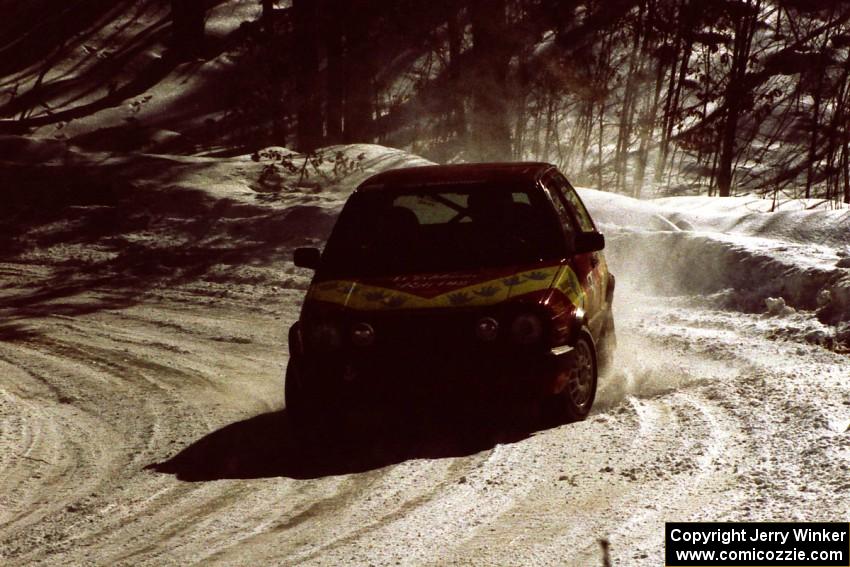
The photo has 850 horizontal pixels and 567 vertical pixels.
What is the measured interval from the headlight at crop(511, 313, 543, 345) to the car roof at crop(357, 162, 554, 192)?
134cm

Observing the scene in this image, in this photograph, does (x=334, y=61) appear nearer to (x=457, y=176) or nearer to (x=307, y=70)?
(x=307, y=70)

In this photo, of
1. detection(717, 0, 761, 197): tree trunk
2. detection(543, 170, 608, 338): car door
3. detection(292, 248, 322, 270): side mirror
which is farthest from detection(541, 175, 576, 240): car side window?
detection(717, 0, 761, 197): tree trunk

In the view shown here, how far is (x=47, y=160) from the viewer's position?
18391 millimetres

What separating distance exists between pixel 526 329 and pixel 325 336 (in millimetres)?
1154

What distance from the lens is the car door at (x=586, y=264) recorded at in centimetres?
820

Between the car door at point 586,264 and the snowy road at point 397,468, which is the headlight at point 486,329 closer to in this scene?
the snowy road at point 397,468

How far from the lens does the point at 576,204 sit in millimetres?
9273

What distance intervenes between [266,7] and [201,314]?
10.7 metres

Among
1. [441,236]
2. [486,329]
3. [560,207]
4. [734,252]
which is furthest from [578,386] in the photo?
[734,252]

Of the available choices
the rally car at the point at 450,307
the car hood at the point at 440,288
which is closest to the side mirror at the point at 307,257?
the rally car at the point at 450,307

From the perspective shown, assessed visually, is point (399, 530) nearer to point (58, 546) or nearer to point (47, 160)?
point (58, 546)

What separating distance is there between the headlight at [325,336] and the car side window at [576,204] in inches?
88.2

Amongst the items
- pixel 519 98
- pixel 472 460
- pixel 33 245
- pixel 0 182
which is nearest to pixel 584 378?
pixel 472 460

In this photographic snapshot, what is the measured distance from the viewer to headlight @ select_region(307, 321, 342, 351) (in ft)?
24.4
